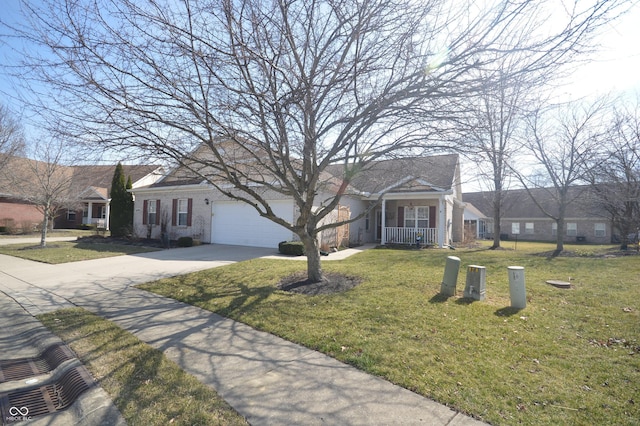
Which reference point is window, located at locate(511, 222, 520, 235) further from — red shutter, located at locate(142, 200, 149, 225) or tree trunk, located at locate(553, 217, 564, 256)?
red shutter, located at locate(142, 200, 149, 225)

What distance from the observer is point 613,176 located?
15102mm

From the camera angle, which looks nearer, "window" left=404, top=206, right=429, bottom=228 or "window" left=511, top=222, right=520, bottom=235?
"window" left=404, top=206, right=429, bottom=228

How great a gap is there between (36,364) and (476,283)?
7.01 metres

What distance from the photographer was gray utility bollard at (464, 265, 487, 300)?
6.37 meters

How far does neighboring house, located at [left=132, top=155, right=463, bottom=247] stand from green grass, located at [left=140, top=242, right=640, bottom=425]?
278 inches

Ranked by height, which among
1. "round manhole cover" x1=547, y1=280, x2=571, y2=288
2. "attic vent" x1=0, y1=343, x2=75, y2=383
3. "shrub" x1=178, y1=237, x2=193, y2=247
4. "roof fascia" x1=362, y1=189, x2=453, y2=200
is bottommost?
"attic vent" x1=0, y1=343, x2=75, y2=383

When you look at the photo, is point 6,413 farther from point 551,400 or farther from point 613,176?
point 613,176

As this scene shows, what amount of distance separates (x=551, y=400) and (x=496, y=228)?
18025mm

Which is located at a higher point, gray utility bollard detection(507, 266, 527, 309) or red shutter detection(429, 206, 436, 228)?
red shutter detection(429, 206, 436, 228)

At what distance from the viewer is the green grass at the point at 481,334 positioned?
308 cm

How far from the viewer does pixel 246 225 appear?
16.3 m

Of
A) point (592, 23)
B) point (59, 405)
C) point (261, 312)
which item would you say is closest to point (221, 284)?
point (261, 312)

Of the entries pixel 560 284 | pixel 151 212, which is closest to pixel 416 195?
pixel 560 284

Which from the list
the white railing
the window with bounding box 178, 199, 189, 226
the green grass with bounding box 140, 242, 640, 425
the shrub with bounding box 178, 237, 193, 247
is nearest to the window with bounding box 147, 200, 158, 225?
the window with bounding box 178, 199, 189, 226
